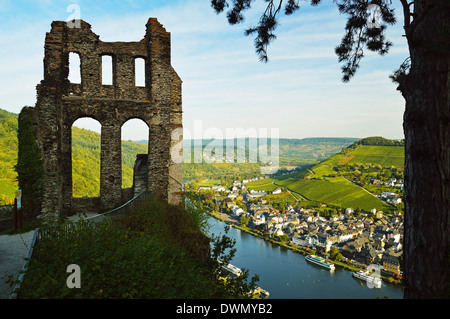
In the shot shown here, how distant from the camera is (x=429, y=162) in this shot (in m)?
4.27

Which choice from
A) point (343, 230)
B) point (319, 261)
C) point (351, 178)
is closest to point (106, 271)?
point (319, 261)

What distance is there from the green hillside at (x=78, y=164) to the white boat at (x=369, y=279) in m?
27.5

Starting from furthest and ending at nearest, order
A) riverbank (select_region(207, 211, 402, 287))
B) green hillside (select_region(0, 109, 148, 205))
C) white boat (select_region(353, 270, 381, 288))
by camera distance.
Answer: riverbank (select_region(207, 211, 402, 287)), white boat (select_region(353, 270, 381, 288)), green hillside (select_region(0, 109, 148, 205))

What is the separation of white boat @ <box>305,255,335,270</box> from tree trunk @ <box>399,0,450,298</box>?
3291 centimetres

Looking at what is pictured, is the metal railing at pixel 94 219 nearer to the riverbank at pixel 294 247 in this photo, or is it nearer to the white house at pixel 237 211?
the riverbank at pixel 294 247

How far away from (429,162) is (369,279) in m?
29.8

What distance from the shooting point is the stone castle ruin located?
1180cm

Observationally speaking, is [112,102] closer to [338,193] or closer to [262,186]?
[338,193]

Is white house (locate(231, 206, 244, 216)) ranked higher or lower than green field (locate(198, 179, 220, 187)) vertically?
lower

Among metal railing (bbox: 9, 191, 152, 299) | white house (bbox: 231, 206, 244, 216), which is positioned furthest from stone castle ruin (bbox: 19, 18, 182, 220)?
white house (bbox: 231, 206, 244, 216)

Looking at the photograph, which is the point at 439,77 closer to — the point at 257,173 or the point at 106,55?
the point at 106,55

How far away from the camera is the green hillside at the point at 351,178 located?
6450 cm

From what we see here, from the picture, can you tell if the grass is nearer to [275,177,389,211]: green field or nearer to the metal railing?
the metal railing
